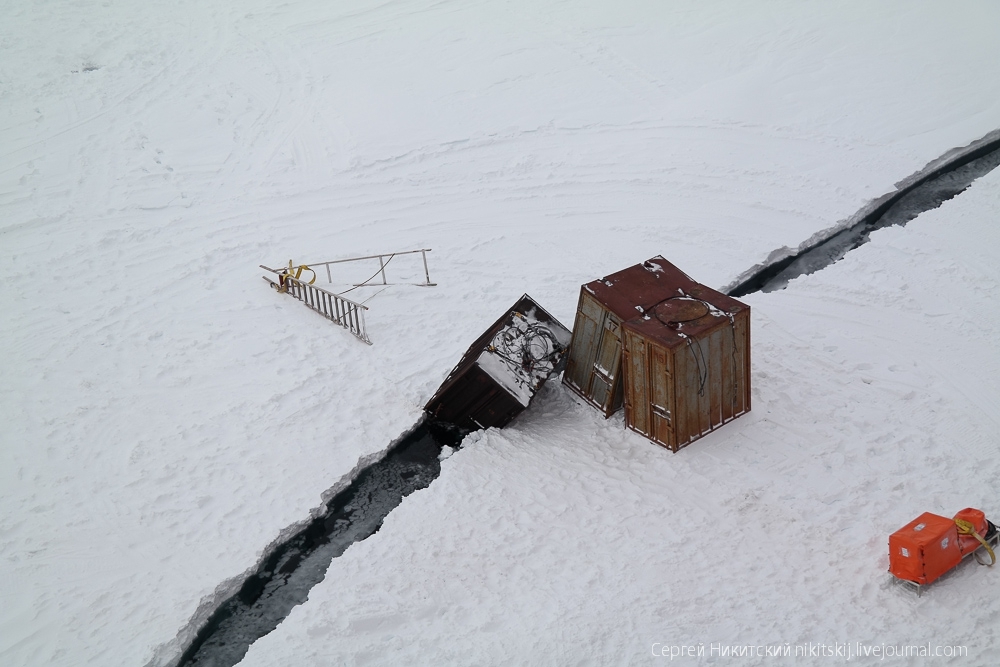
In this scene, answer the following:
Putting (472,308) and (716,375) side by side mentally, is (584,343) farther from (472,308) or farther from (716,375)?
(472,308)

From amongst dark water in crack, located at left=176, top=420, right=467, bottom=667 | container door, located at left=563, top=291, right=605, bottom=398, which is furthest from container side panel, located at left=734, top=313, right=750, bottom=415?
dark water in crack, located at left=176, top=420, right=467, bottom=667

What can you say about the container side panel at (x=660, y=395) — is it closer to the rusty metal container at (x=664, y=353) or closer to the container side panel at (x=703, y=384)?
the rusty metal container at (x=664, y=353)

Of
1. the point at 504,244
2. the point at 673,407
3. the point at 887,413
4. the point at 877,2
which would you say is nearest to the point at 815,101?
the point at 877,2

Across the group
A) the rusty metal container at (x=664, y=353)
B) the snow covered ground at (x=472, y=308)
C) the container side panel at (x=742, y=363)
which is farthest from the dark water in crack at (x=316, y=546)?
the container side panel at (x=742, y=363)

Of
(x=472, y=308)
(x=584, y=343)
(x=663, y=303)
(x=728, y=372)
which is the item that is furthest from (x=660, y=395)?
(x=472, y=308)

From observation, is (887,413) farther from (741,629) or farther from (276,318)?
(276,318)
